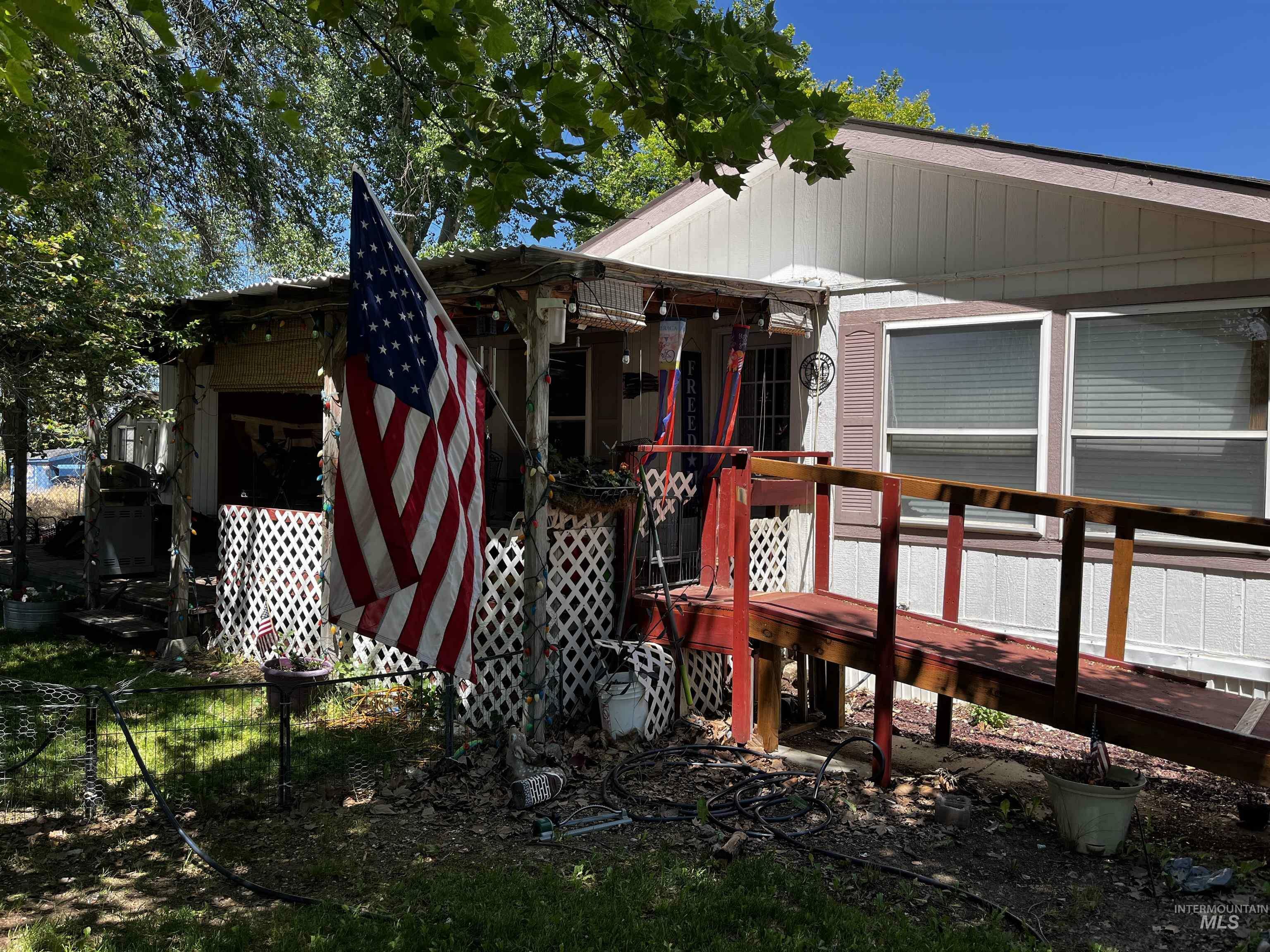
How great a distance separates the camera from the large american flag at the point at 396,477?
3.88 metres

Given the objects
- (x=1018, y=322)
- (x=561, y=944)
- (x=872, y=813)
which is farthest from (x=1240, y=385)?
(x=561, y=944)

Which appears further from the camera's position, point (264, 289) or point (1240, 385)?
point (264, 289)

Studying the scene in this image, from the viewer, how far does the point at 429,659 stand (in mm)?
3881

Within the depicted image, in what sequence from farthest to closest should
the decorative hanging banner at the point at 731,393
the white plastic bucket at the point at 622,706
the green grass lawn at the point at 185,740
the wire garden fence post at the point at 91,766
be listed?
1. the decorative hanging banner at the point at 731,393
2. the white plastic bucket at the point at 622,706
3. the green grass lawn at the point at 185,740
4. the wire garden fence post at the point at 91,766

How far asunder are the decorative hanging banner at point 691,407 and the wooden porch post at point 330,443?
11.1 ft

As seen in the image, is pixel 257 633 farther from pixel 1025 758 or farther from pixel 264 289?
pixel 1025 758

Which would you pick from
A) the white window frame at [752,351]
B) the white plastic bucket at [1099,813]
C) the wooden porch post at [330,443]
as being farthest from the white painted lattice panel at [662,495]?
the white plastic bucket at [1099,813]

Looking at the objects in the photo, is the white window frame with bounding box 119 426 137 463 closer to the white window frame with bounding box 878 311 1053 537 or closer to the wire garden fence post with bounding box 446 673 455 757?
the wire garden fence post with bounding box 446 673 455 757

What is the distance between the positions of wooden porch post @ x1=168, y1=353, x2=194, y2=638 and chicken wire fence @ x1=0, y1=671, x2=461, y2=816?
1.29 metres

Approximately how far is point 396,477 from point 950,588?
424 centimetres

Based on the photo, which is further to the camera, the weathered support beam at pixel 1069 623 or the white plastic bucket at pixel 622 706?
the white plastic bucket at pixel 622 706

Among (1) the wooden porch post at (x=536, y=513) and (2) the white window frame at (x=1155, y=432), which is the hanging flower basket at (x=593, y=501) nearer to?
(1) the wooden porch post at (x=536, y=513)

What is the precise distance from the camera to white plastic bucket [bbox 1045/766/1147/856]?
481 centimetres

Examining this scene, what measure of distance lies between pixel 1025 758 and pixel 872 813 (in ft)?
6.17
